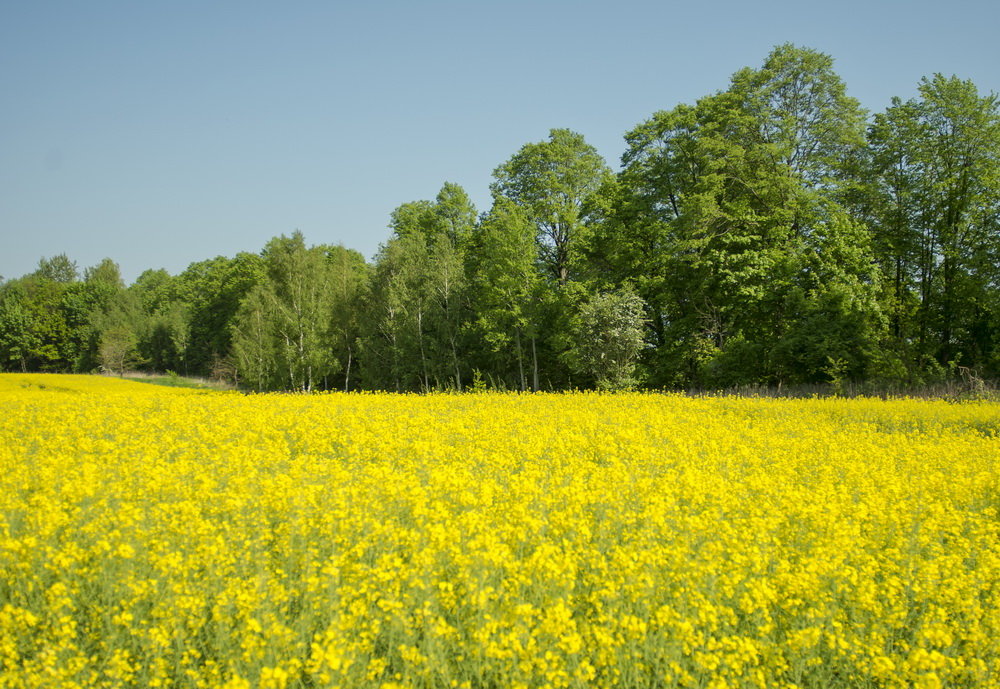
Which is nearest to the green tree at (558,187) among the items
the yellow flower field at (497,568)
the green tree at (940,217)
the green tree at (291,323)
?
the green tree at (940,217)

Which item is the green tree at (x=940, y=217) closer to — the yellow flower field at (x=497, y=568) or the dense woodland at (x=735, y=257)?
the dense woodland at (x=735, y=257)

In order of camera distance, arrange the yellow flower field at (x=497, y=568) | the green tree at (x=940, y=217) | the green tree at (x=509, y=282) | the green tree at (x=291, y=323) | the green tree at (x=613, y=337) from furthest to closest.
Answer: the green tree at (x=291, y=323), the green tree at (x=509, y=282), the green tree at (x=613, y=337), the green tree at (x=940, y=217), the yellow flower field at (x=497, y=568)

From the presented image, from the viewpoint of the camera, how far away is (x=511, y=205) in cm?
3100

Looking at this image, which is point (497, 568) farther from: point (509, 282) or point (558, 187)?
point (558, 187)

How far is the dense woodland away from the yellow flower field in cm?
1661

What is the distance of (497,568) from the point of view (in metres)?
4.47

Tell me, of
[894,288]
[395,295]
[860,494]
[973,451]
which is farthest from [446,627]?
[395,295]

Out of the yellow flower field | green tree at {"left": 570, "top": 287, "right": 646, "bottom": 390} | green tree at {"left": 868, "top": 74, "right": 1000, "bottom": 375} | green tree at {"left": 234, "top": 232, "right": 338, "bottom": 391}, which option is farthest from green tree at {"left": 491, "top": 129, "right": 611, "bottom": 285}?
the yellow flower field

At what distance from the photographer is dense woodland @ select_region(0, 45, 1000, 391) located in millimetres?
23344

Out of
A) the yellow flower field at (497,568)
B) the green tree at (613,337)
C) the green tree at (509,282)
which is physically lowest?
the yellow flower field at (497,568)

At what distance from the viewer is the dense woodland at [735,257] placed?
2334 cm

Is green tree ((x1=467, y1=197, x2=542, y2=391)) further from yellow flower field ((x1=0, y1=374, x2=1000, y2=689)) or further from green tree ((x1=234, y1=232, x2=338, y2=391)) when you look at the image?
yellow flower field ((x1=0, y1=374, x2=1000, y2=689))

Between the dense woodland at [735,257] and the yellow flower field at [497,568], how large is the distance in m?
16.6

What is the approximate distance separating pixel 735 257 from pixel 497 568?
79.6 feet
